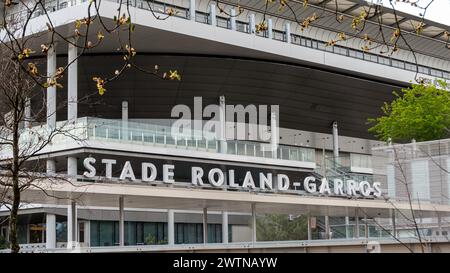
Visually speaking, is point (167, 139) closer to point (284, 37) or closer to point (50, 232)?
point (50, 232)

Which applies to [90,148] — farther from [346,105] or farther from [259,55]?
[346,105]

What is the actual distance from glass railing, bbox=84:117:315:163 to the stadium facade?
0.09 meters

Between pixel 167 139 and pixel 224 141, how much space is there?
5.61 meters

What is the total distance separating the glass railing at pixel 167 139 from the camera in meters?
40.5

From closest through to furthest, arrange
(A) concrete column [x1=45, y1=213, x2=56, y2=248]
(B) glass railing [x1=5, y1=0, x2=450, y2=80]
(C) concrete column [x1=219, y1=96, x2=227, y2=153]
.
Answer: (B) glass railing [x1=5, y1=0, x2=450, y2=80] → (A) concrete column [x1=45, y1=213, x2=56, y2=248] → (C) concrete column [x1=219, y1=96, x2=227, y2=153]

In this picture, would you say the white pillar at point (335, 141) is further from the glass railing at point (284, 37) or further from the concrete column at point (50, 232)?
the concrete column at point (50, 232)

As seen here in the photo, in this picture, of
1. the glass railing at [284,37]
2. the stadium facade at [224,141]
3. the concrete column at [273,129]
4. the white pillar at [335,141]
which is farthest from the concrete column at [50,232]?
the white pillar at [335,141]

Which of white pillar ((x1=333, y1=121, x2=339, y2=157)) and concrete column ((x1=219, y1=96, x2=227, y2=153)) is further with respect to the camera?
white pillar ((x1=333, y1=121, x2=339, y2=157))

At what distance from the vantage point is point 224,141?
48.5m

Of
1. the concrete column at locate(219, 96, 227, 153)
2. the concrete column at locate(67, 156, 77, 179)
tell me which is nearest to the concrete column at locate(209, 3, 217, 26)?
the concrete column at locate(219, 96, 227, 153)

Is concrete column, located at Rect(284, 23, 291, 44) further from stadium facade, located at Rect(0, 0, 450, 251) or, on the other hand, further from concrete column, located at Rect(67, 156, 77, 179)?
concrete column, located at Rect(67, 156, 77, 179)

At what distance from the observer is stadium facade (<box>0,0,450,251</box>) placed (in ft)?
121

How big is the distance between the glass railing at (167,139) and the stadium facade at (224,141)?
0.09 meters
